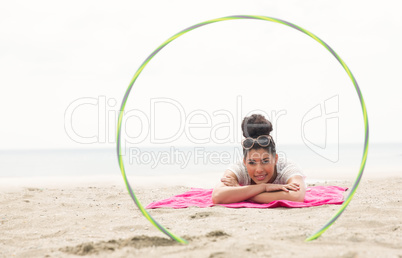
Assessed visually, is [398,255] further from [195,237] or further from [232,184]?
[232,184]

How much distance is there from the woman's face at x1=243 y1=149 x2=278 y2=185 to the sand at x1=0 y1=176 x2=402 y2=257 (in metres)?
0.52

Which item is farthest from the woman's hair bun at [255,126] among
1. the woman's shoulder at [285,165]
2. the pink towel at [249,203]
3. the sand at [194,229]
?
the sand at [194,229]

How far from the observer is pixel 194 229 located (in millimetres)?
3320

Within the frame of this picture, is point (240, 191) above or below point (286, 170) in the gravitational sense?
below

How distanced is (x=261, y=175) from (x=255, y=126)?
0.56 m

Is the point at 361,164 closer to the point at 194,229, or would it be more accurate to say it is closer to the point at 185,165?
the point at 194,229

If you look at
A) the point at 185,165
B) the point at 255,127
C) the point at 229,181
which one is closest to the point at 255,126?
the point at 255,127

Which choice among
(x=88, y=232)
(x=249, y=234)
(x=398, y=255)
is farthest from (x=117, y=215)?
(x=398, y=255)

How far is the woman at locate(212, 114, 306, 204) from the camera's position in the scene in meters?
4.50

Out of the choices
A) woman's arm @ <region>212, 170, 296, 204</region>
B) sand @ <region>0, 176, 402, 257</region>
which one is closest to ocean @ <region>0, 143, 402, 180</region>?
woman's arm @ <region>212, 170, 296, 204</region>

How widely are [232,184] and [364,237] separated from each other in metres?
2.08

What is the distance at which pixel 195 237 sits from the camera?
292cm

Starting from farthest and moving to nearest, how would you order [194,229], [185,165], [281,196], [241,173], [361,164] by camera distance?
[185,165]
[241,173]
[281,196]
[194,229]
[361,164]

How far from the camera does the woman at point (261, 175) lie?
14.8ft
